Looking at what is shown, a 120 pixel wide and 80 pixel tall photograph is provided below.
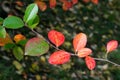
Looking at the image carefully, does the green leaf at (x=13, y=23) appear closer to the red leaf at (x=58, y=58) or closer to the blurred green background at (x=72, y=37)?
the red leaf at (x=58, y=58)

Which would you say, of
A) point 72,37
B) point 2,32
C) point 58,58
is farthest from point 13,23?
point 72,37

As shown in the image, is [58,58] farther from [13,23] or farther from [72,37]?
[72,37]

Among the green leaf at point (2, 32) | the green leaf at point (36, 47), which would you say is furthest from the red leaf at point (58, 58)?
the green leaf at point (2, 32)

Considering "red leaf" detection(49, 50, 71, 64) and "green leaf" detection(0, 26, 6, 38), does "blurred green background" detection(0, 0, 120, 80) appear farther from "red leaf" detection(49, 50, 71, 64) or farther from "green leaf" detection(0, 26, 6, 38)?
"green leaf" detection(0, 26, 6, 38)

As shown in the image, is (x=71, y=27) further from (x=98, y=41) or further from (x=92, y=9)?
(x=92, y=9)

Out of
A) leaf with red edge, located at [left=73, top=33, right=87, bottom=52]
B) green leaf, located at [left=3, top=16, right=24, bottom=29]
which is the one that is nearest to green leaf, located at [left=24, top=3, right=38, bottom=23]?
green leaf, located at [left=3, top=16, right=24, bottom=29]

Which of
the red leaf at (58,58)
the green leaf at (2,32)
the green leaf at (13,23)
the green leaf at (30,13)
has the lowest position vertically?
the red leaf at (58,58)
